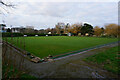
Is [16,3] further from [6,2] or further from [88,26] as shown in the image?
[88,26]

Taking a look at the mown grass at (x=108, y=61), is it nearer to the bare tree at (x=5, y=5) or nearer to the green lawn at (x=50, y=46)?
the green lawn at (x=50, y=46)

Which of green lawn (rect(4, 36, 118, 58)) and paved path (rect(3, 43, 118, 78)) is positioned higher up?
green lawn (rect(4, 36, 118, 58))

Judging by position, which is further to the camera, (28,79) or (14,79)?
(28,79)

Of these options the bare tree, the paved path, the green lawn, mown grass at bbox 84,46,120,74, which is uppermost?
the bare tree

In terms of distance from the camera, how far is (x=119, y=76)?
7.04 ft

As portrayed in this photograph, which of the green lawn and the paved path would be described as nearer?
the paved path

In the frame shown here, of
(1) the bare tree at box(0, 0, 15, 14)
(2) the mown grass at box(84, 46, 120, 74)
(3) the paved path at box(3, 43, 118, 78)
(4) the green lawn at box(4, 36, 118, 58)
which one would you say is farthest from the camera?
(1) the bare tree at box(0, 0, 15, 14)

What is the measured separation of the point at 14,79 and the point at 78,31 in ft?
122

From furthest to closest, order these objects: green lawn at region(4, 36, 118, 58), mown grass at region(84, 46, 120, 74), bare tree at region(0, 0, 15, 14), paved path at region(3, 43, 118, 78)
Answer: bare tree at region(0, 0, 15, 14) → green lawn at region(4, 36, 118, 58) → mown grass at region(84, 46, 120, 74) → paved path at region(3, 43, 118, 78)

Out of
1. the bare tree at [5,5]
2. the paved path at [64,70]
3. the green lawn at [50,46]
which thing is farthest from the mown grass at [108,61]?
the bare tree at [5,5]

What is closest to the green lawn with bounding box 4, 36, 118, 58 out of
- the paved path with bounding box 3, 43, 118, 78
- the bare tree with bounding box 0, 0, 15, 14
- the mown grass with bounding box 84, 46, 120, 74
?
the paved path with bounding box 3, 43, 118, 78

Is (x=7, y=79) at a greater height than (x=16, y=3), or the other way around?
(x=16, y=3)

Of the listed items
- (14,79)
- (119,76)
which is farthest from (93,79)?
(14,79)

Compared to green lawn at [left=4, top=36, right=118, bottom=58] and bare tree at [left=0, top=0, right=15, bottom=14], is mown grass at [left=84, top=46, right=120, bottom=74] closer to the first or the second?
green lawn at [left=4, top=36, right=118, bottom=58]
